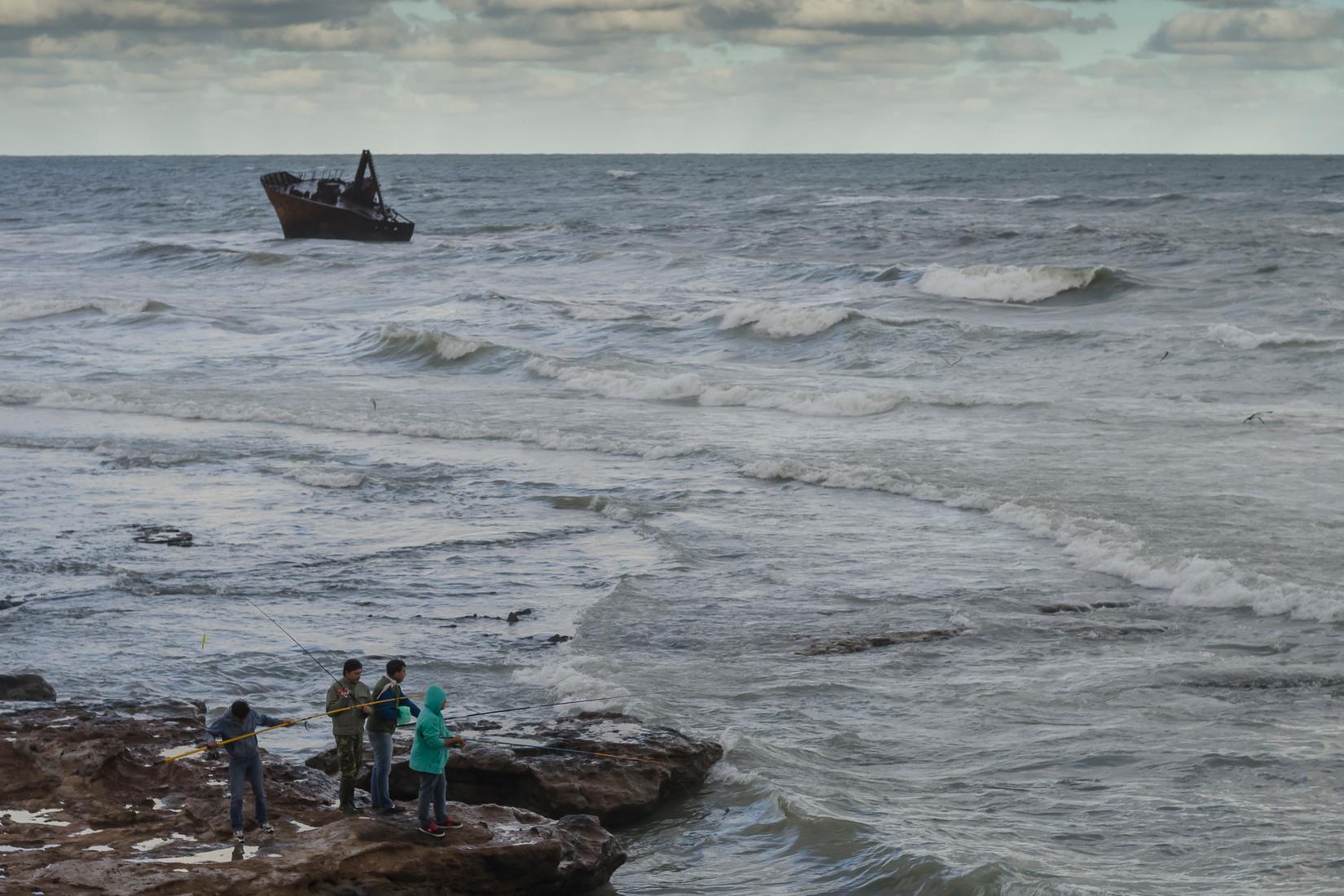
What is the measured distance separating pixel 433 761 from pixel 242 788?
0.94m

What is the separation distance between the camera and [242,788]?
288 inches

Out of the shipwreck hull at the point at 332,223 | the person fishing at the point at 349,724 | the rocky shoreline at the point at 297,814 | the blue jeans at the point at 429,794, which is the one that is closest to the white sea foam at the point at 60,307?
the shipwreck hull at the point at 332,223

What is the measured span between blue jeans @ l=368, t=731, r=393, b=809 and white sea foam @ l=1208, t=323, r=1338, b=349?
22.3 metres

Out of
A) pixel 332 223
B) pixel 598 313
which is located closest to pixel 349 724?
pixel 598 313

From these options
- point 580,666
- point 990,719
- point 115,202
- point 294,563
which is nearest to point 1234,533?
point 990,719

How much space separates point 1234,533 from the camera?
48.6 ft

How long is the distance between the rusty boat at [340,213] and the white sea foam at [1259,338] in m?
34.3

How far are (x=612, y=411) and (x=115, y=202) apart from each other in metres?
74.6

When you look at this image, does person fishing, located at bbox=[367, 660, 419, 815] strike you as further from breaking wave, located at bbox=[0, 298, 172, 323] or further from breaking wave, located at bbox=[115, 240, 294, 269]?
breaking wave, located at bbox=[115, 240, 294, 269]

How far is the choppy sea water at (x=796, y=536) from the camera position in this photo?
8953 millimetres

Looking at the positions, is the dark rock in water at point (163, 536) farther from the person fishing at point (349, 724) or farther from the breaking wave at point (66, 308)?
the breaking wave at point (66, 308)

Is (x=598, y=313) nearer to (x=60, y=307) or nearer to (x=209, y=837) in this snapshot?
(x=60, y=307)

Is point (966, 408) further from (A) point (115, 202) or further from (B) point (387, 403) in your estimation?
(A) point (115, 202)

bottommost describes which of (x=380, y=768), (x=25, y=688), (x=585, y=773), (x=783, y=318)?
(x=585, y=773)
